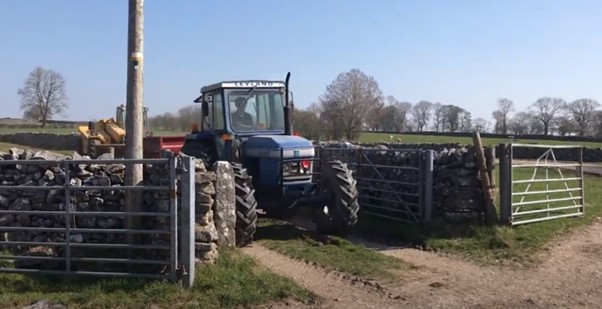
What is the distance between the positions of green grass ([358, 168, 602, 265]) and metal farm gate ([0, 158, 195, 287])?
16.1 feet

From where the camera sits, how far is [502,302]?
757 centimetres


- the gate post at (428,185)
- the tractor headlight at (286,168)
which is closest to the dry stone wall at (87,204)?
the tractor headlight at (286,168)

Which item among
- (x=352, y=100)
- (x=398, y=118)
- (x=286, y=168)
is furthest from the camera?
(x=398, y=118)

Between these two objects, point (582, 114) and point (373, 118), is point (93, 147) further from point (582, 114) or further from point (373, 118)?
point (582, 114)

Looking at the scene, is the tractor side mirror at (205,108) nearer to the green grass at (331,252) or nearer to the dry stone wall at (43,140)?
the green grass at (331,252)

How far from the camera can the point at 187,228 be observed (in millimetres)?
7520

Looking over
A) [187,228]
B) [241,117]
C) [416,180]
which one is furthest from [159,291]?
[416,180]

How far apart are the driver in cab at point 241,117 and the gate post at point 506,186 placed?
486 centimetres

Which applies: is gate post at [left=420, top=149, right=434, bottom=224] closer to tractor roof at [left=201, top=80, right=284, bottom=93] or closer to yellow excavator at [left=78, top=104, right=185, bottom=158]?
tractor roof at [left=201, top=80, right=284, bottom=93]

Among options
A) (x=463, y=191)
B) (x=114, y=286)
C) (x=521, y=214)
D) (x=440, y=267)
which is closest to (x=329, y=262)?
(x=440, y=267)

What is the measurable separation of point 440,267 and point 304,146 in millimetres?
3312

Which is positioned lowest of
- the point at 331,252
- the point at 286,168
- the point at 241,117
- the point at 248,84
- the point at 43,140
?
the point at 331,252

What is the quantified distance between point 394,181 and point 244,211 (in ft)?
15.5

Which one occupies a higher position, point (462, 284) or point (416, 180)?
point (416, 180)
